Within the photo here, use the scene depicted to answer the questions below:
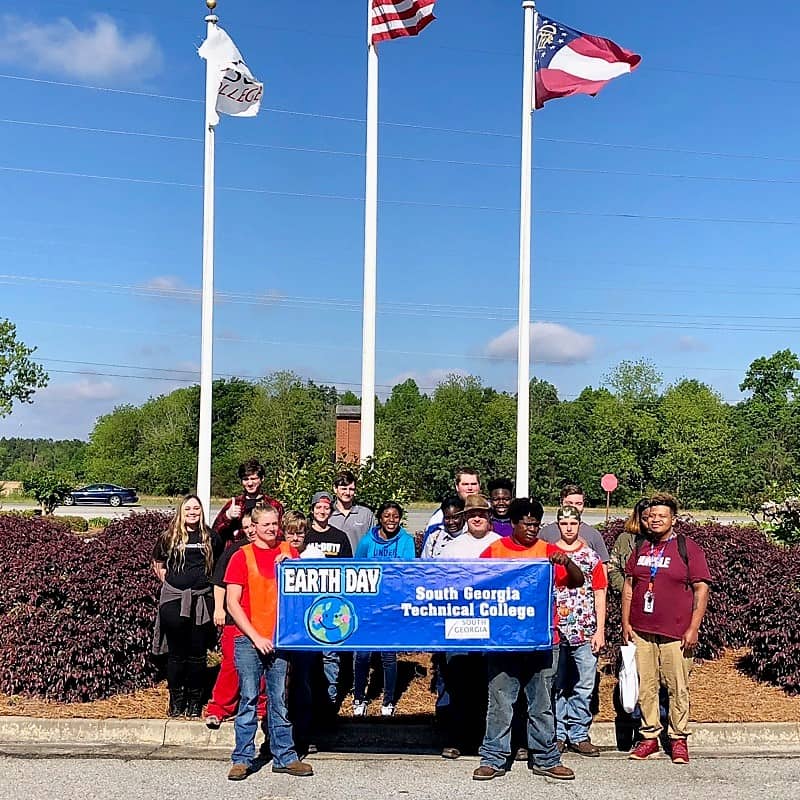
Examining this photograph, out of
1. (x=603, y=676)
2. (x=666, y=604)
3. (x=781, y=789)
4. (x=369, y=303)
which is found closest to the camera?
(x=781, y=789)

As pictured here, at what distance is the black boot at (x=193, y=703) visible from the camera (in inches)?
302

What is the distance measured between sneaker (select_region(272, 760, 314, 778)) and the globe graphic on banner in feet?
2.66

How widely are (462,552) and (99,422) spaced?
68886 millimetres

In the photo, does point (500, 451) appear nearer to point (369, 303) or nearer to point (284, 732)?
point (369, 303)

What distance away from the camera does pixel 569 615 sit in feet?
23.5

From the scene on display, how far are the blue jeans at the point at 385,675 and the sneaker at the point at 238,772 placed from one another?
5.05ft

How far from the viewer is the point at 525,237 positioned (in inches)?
521

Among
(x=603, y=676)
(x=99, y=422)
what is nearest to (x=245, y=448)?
(x=99, y=422)

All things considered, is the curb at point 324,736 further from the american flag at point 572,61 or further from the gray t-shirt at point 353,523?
the american flag at point 572,61

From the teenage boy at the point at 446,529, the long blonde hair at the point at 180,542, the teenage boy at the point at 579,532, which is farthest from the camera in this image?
the long blonde hair at the point at 180,542

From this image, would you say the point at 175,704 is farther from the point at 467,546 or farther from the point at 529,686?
the point at 529,686

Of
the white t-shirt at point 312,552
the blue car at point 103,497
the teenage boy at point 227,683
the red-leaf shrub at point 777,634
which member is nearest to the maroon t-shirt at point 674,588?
the red-leaf shrub at point 777,634

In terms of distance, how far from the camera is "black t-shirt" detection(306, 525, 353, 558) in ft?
25.7

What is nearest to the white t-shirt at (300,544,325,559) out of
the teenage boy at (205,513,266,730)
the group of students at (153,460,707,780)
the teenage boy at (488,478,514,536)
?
the group of students at (153,460,707,780)
